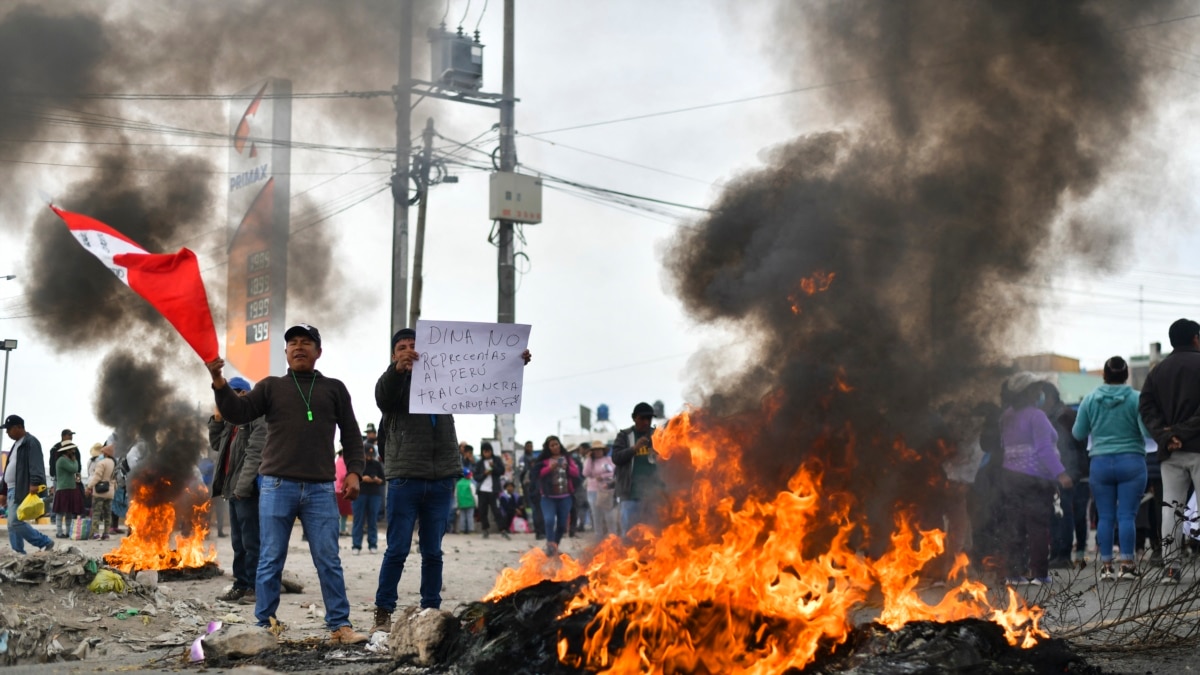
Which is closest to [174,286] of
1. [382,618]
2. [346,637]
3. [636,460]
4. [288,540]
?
[288,540]

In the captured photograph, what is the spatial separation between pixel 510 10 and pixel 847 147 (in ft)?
48.4

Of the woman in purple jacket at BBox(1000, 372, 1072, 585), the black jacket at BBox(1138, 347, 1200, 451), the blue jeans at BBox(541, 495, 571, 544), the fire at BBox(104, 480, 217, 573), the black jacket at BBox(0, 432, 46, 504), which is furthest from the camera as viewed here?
the blue jeans at BBox(541, 495, 571, 544)

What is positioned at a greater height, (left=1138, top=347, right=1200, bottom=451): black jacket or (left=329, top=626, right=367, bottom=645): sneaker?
(left=1138, top=347, right=1200, bottom=451): black jacket

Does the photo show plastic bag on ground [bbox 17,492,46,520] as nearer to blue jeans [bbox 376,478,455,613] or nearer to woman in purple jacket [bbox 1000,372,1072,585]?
blue jeans [bbox 376,478,455,613]

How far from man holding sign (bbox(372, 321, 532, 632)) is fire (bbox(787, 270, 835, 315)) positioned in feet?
5.49

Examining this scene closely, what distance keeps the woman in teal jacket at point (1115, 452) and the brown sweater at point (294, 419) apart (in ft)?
19.2

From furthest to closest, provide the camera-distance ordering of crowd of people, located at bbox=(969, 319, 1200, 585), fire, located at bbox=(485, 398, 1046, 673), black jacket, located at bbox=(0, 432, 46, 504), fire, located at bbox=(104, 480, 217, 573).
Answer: black jacket, located at bbox=(0, 432, 46, 504) → fire, located at bbox=(104, 480, 217, 573) → crowd of people, located at bbox=(969, 319, 1200, 585) → fire, located at bbox=(485, 398, 1046, 673)

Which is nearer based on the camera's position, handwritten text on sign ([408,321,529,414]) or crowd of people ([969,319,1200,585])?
handwritten text on sign ([408,321,529,414])

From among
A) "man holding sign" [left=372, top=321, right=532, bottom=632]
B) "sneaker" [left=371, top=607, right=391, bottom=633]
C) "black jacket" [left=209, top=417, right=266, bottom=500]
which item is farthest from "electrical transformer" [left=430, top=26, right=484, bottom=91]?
"sneaker" [left=371, top=607, right=391, bottom=633]

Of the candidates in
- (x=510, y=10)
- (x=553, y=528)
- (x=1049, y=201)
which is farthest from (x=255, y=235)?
(x=1049, y=201)

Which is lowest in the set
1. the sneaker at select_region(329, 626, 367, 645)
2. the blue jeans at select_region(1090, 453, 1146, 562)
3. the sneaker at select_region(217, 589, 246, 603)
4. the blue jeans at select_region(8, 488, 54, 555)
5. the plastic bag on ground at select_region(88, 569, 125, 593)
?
the sneaker at select_region(217, 589, 246, 603)

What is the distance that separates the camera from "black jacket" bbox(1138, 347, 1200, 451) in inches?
320

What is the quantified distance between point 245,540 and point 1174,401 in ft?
22.9

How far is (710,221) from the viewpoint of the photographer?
25.2 ft
